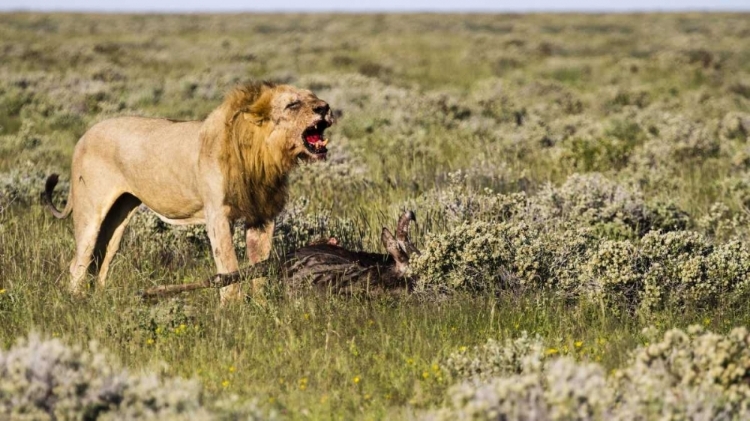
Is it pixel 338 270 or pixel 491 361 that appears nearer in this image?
pixel 491 361

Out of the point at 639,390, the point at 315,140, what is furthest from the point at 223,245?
the point at 639,390

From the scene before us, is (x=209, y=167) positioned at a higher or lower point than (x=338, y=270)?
higher

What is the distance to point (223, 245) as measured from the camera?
585 cm

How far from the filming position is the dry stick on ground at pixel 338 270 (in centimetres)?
583

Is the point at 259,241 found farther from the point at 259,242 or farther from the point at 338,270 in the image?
the point at 338,270

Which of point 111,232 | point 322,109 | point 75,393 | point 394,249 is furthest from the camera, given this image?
point 111,232

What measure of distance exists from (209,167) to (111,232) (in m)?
1.42

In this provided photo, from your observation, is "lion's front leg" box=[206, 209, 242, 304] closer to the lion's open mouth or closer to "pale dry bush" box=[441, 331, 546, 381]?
the lion's open mouth

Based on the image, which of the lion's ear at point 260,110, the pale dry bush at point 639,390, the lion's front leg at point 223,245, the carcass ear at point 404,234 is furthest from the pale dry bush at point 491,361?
the lion's ear at point 260,110

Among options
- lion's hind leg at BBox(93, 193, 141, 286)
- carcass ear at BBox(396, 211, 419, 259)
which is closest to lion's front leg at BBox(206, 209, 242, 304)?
carcass ear at BBox(396, 211, 419, 259)

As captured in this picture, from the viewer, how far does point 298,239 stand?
24.4 feet

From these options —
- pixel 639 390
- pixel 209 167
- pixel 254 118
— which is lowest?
pixel 639 390

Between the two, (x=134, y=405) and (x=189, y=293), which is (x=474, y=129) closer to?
(x=189, y=293)

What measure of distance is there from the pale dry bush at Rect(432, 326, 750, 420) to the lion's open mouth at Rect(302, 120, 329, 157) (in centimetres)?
206
